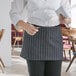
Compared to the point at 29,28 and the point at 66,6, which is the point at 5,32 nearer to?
the point at 66,6

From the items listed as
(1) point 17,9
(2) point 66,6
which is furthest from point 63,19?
(1) point 17,9

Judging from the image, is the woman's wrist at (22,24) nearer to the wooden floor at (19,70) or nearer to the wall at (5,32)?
the wooden floor at (19,70)

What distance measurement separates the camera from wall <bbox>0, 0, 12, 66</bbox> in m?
6.27

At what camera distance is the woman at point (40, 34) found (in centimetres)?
161

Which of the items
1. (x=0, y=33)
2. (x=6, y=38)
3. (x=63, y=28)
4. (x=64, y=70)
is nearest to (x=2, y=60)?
(x=6, y=38)

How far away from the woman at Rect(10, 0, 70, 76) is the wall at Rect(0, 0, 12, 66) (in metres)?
4.68

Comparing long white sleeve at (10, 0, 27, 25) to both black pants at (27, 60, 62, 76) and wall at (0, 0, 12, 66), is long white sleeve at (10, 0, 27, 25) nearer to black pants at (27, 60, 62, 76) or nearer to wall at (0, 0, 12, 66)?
black pants at (27, 60, 62, 76)

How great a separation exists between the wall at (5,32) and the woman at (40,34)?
4.68 meters

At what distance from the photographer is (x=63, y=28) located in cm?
174

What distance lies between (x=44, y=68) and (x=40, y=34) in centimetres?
21

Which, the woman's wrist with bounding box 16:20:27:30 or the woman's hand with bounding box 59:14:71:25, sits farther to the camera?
the woman's hand with bounding box 59:14:71:25

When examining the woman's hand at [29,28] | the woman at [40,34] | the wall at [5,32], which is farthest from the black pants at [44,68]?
the wall at [5,32]

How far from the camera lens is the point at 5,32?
251 inches

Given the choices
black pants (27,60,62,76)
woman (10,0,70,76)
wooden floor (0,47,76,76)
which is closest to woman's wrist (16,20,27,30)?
woman (10,0,70,76)
